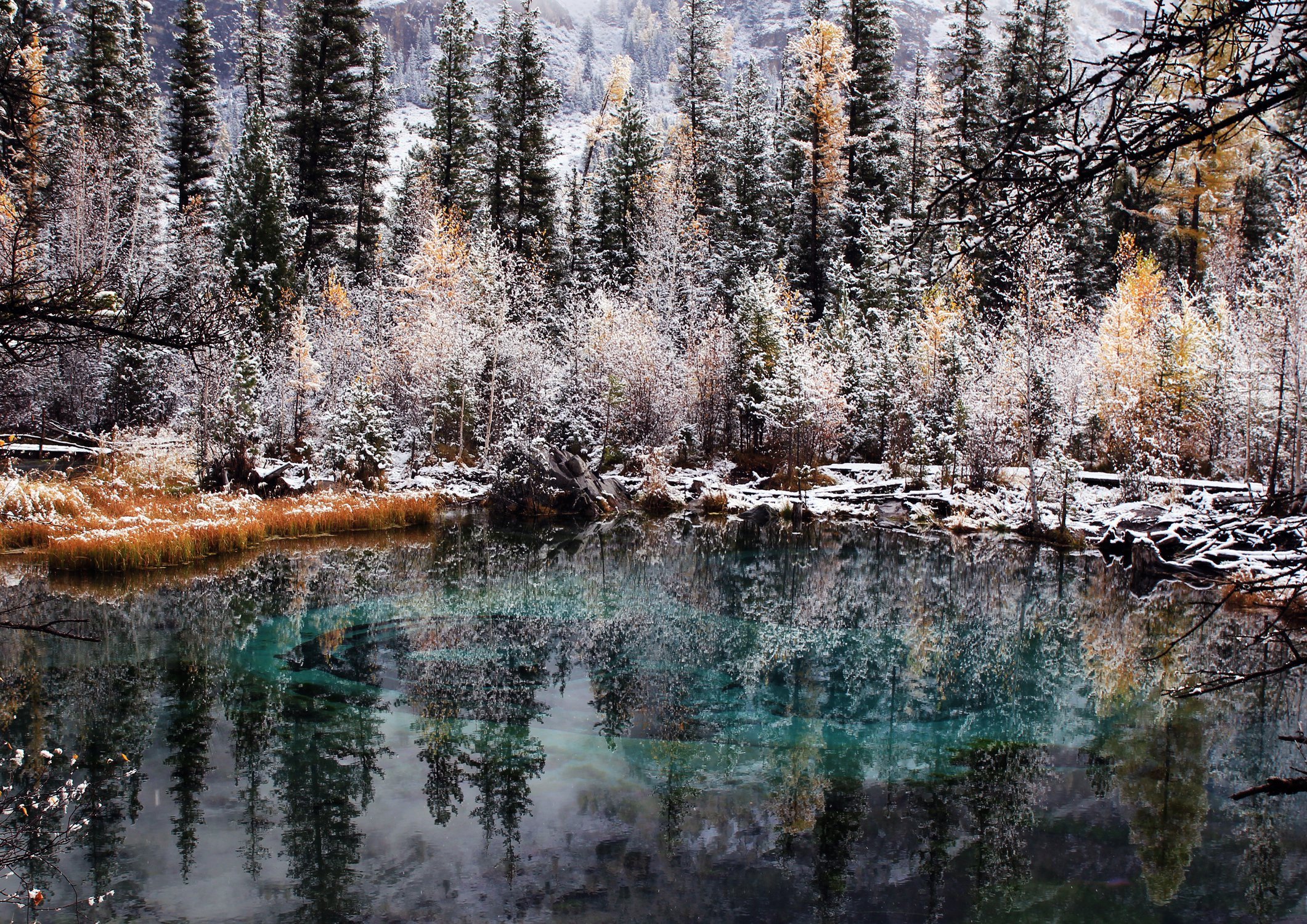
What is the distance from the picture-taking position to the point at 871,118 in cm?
3884

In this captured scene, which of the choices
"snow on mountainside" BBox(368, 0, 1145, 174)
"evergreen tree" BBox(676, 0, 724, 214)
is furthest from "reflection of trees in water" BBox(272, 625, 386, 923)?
"snow on mountainside" BBox(368, 0, 1145, 174)

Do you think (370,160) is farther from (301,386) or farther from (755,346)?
(755,346)

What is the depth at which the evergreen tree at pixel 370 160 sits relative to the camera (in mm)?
38094

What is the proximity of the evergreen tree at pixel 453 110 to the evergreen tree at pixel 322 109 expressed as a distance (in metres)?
3.85

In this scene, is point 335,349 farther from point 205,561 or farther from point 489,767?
point 489,767

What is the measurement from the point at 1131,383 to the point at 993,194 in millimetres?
24460

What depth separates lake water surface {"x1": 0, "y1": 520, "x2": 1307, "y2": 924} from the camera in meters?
5.41

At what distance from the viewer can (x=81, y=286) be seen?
13.5 feet

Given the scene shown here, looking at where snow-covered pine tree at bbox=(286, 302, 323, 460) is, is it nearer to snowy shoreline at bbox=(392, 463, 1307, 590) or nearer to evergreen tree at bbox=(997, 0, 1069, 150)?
snowy shoreline at bbox=(392, 463, 1307, 590)

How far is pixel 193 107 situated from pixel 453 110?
1109cm

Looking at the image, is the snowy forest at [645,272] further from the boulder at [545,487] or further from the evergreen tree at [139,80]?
the boulder at [545,487]

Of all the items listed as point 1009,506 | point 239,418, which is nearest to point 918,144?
point 1009,506

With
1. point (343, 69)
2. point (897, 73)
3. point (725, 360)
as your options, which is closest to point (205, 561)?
point (725, 360)

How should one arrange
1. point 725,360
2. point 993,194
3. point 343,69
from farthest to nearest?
point 343,69 < point 725,360 < point 993,194
